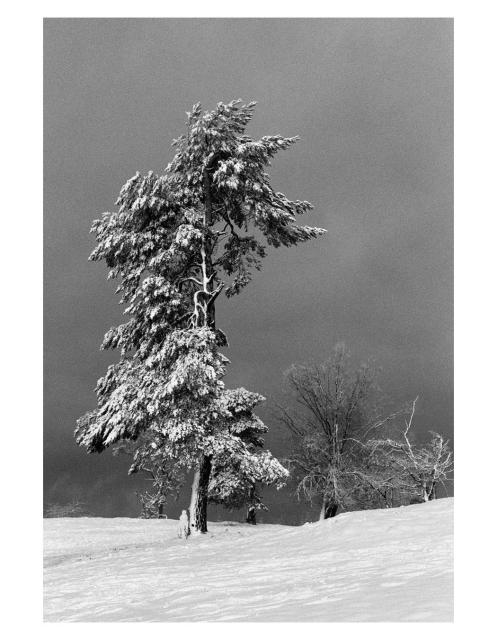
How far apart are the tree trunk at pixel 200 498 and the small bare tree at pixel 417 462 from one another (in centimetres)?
660

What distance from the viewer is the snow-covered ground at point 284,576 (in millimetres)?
5613

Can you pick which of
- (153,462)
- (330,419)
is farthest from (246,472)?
(330,419)

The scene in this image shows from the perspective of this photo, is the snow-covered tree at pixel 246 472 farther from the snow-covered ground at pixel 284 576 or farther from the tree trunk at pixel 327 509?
the tree trunk at pixel 327 509

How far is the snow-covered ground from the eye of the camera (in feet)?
18.4

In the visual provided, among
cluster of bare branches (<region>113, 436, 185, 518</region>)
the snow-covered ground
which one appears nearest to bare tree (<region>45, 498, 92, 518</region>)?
cluster of bare branches (<region>113, 436, 185, 518</region>)

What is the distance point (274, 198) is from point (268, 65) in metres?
2.61

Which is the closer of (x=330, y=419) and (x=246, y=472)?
(x=246, y=472)

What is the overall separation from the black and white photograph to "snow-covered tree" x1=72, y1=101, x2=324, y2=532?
0.16 ft

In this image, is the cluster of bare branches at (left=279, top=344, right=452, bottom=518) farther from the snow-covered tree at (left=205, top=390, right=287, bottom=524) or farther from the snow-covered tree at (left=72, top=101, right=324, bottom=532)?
the snow-covered tree at (left=72, top=101, right=324, bottom=532)

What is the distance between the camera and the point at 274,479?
484 inches

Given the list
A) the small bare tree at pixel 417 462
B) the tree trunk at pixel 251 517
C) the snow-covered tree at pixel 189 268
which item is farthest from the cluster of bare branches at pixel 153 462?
the small bare tree at pixel 417 462

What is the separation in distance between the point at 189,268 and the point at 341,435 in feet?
32.7

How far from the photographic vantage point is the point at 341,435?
70.2ft

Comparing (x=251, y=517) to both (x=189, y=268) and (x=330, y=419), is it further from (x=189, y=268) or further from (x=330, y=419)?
(x=189, y=268)
